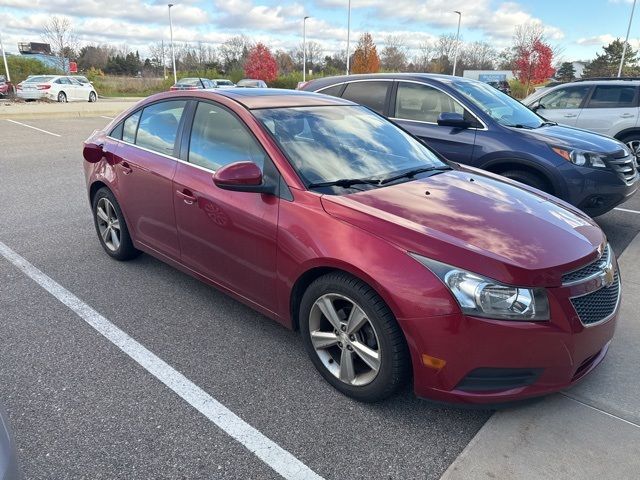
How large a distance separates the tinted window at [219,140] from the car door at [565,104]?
26.0 feet

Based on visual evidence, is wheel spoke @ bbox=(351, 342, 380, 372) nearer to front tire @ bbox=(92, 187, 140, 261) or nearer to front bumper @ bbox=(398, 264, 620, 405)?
front bumper @ bbox=(398, 264, 620, 405)

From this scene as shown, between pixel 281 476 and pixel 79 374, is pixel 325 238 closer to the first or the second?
pixel 281 476

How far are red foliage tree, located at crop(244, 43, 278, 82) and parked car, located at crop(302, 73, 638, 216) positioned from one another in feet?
149

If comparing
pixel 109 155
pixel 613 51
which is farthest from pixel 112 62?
pixel 109 155

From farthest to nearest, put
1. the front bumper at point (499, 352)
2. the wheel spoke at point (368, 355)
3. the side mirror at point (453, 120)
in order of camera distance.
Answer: the side mirror at point (453, 120)
the wheel spoke at point (368, 355)
the front bumper at point (499, 352)

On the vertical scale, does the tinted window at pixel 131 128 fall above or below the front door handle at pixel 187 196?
above

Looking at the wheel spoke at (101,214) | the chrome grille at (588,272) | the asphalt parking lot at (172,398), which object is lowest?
the asphalt parking lot at (172,398)

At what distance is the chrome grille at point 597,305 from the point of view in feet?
7.78

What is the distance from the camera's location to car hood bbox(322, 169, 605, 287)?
2.30 metres

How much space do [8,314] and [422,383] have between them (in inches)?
118

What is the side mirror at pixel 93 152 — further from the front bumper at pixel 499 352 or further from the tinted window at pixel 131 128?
the front bumper at pixel 499 352

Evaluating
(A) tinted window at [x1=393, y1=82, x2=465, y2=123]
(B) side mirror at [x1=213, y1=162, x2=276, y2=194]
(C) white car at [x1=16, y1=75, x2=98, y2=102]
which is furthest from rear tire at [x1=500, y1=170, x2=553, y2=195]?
(C) white car at [x1=16, y1=75, x2=98, y2=102]

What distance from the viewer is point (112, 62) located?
2808 inches

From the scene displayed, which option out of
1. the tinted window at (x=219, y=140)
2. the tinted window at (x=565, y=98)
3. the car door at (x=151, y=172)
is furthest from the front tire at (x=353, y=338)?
the tinted window at (x=565, y=98)
